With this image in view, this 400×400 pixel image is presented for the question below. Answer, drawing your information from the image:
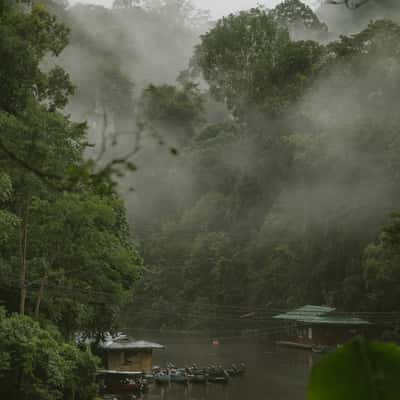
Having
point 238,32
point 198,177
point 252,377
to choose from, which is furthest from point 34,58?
point 198,177

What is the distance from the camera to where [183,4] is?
65.8 metres

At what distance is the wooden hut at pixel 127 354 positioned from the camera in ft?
69.1

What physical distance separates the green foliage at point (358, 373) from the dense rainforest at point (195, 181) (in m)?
0.95

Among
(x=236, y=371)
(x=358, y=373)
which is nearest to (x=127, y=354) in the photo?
(x=236, y=371)

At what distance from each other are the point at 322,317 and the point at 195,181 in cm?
2243

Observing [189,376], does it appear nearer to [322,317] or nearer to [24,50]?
[322,317]

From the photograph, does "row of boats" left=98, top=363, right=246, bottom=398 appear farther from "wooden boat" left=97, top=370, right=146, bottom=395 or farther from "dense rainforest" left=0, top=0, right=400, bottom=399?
"dense rainforest" left=0, top=0, right=400, bottom=399

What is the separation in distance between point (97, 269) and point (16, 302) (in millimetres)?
1996

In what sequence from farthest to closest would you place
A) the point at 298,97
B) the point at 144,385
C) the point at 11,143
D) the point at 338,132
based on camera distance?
the point at 298,97
the point at 338,132
the point at 144,385
the point at 11,143

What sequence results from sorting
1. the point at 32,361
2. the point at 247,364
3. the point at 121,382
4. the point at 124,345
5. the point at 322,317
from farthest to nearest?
the point at 247,364 → the point at 322,317 → the point at 124,345 → the point at 121,382 → the point at 32,361

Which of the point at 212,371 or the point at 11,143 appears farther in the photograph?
the point at 212,371

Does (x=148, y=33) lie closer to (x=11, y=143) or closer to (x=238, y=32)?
(x=238, y=32)

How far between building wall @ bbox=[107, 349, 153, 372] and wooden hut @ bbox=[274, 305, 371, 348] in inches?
262

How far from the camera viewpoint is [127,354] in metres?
21.7
